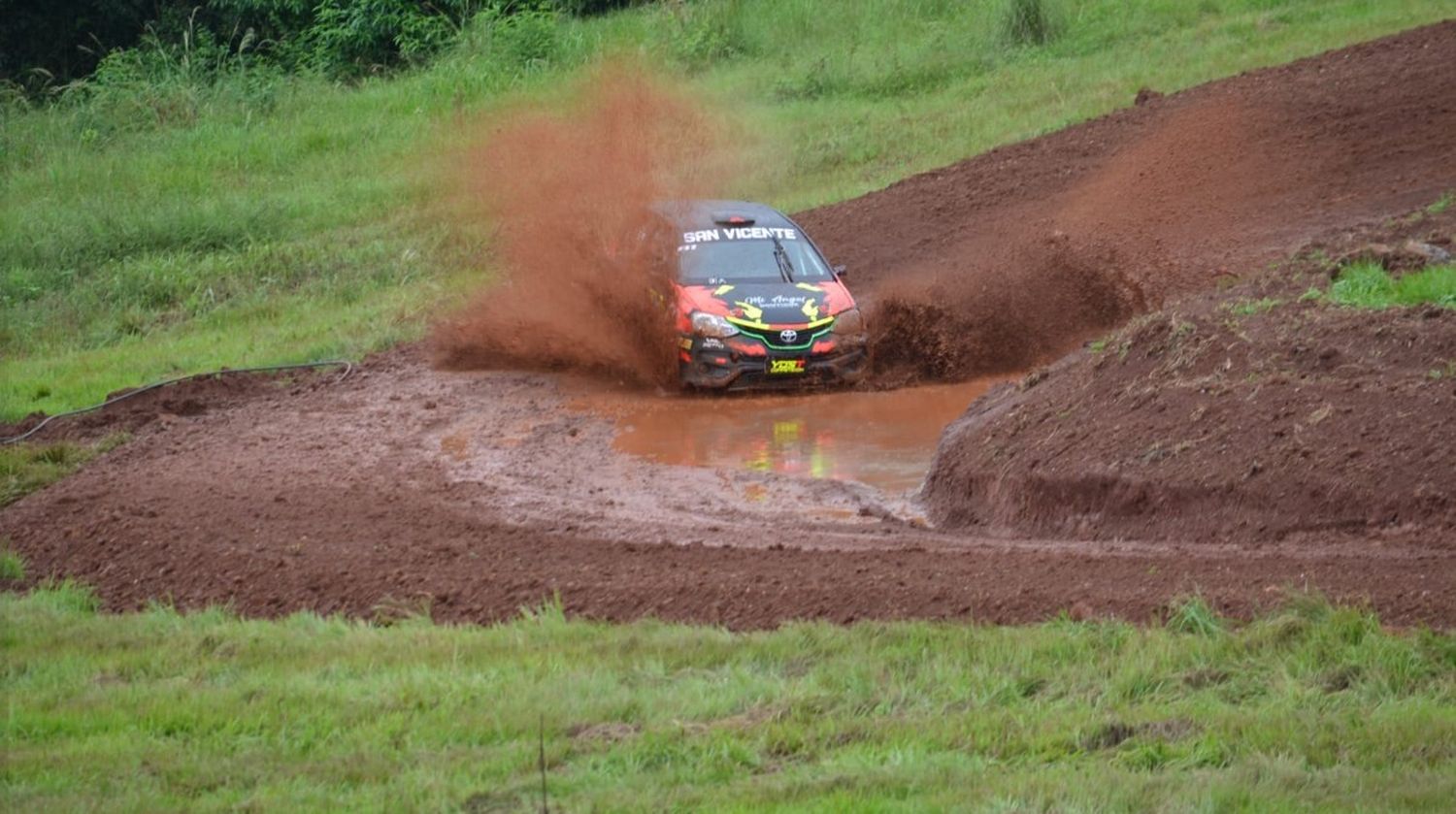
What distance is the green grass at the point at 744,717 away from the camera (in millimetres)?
5543

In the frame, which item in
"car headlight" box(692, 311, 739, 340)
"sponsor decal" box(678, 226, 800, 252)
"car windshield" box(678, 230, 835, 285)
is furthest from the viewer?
"sponsor decal" box(678, 226, 800, 252)

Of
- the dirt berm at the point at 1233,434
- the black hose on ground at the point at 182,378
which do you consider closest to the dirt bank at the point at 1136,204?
the dirt berm at the point at 1233,434

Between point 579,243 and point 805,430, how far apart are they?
3.80 meters

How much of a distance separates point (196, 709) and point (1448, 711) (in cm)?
464

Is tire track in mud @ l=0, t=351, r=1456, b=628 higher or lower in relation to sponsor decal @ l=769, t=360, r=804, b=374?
higher

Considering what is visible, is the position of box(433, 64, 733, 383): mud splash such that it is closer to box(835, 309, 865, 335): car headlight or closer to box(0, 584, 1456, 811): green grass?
box(835, 309, 865, 335): car headlight

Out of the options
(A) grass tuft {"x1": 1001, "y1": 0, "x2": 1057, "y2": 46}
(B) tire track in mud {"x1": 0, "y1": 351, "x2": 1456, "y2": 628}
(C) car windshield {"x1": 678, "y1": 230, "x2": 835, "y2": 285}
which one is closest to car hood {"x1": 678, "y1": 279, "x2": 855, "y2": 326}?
(C) car windshield {"x1": 678, "y1": 230, "x2": 835, "y2": 285}

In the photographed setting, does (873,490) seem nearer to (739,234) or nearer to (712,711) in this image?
(739,234)

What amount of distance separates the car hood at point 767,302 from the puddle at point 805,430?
2.37 feet

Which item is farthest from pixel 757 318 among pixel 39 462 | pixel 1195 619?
pixel 1195 619

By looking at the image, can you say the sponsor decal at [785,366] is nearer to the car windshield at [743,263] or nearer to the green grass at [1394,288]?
the car windshield at [743,263]

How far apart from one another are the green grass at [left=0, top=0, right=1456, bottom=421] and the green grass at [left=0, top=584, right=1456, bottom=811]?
9254 mm

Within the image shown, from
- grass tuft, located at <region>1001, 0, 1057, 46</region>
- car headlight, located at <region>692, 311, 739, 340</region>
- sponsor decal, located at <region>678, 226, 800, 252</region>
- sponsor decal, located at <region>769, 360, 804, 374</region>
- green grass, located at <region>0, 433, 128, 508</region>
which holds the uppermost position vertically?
grass tuft, located at <region>1001, 0, 1057, 46</region>

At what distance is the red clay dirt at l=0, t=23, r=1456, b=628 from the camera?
324 inches
